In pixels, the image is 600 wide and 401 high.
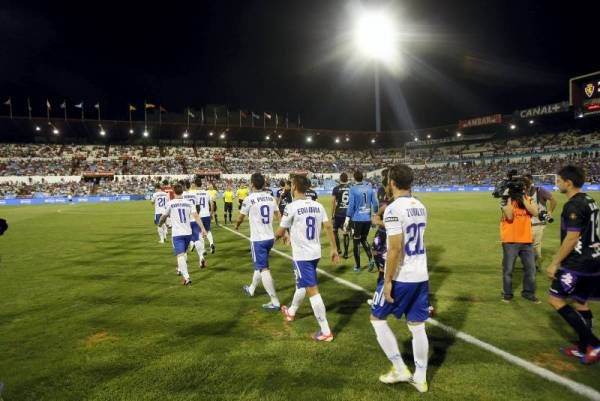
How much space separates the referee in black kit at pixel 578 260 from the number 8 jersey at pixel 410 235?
6.21 feet

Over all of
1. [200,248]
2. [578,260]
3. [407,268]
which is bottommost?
[200,248]

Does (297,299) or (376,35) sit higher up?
(376,35)

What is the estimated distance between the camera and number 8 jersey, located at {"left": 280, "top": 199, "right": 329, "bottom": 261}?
5.45 m

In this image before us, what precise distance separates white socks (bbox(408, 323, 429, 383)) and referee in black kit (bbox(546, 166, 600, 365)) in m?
1.96

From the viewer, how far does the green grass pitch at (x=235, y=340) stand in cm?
419

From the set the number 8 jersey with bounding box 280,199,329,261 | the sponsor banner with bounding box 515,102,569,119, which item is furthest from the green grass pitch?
the sponsor banner with bounding box 515,102,569,119

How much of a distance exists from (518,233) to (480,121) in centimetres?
7737

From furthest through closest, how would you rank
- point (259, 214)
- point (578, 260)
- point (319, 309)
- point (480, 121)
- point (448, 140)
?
point (448, 140)
point (480, 121)
point (259, 214)
point (319, 309)
point (578, 260)

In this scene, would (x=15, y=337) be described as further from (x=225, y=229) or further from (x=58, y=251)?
(x=225, y=229)

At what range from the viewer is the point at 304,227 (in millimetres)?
5496

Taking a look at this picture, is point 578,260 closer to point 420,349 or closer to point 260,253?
point 420,349

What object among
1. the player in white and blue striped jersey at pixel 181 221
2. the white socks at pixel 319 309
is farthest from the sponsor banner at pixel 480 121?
the white socks at pixel 319 309

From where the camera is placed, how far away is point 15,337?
5871mm

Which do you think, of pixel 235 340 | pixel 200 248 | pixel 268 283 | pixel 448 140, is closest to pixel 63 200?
pixel 200 248
